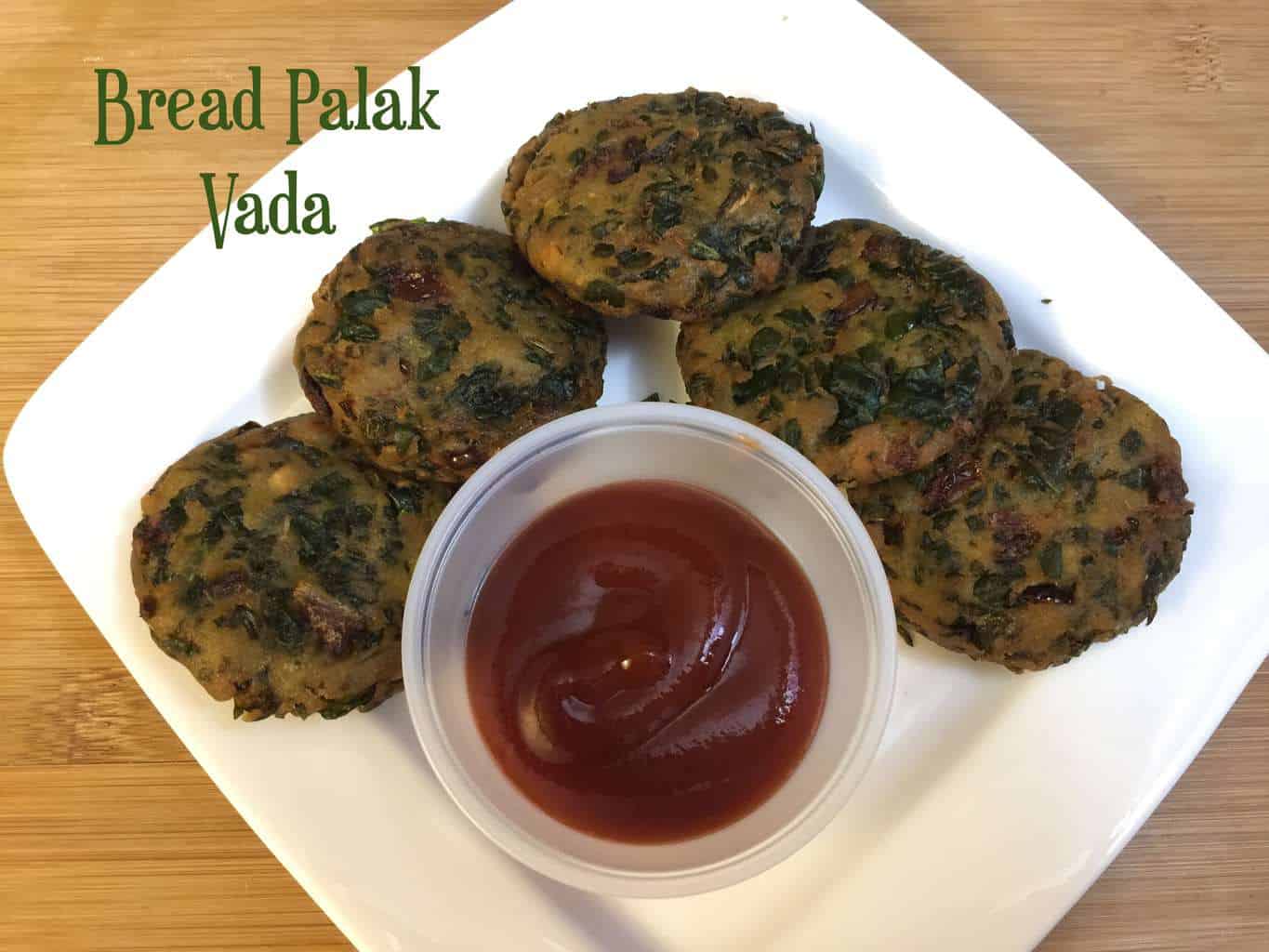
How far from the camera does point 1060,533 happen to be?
2.26 metres

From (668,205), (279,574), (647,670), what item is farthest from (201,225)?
(647,670)

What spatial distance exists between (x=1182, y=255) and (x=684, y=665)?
245 centimetres

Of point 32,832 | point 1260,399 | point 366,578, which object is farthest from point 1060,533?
point 32,832

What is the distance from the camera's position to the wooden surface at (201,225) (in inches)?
109

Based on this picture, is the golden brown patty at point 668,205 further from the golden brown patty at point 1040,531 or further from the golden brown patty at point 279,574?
the golden brown patty at point 279,574

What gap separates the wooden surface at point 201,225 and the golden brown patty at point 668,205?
1252mm

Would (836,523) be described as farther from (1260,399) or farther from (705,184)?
(1260,399)

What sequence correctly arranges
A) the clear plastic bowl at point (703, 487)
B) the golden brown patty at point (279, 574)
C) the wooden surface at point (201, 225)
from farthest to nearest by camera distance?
the wooden surface at point (201, 225)
the golden brown patty at point (279, 574)
the clear plastic bowl at point (703, 487)

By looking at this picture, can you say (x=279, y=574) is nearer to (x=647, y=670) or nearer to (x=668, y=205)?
(x=647, y=670)

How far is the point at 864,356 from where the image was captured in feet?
7.32

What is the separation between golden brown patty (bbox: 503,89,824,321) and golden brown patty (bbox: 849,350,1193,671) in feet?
2.33

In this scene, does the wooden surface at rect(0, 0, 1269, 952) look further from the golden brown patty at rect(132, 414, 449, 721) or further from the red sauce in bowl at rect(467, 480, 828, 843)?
the red sauce in bowl at rect(467, 480, 828, 843)

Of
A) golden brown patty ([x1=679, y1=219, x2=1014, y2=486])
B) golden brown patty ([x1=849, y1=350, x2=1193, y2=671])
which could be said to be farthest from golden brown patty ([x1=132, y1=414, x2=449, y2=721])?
golden brown patty ([x1=849, y1=350, x2=1193, y2=671])

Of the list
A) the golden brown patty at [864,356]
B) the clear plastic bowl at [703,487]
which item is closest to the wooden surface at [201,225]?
the clear plastic bowl at [703,487]
